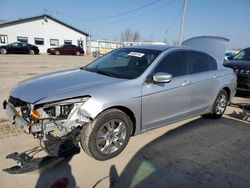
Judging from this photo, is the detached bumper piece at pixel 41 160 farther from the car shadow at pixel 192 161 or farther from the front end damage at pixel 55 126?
the car shadow at pixel 192 161

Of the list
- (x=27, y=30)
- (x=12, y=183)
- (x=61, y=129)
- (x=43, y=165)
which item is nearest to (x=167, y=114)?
(x=61, y=129)

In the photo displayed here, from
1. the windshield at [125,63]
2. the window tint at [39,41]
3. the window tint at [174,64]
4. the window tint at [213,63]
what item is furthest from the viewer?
the window tint at [39,41]

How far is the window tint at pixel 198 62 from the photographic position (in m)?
4.62

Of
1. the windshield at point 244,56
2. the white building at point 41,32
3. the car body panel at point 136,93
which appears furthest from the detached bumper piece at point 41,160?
the white building at point 41,32

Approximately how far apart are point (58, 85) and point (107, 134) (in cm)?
101

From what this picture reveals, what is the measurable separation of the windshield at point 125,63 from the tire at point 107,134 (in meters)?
0.74

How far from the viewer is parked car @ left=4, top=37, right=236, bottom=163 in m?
3.06

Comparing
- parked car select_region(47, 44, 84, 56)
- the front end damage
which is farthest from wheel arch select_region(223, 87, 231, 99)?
parked car select_region(47, 44, 84, 56)

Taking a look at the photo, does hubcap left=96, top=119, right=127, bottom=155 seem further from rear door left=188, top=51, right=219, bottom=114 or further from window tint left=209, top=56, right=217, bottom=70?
window tint left=209, top=56, right=217, bottom=70

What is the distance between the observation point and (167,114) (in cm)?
411

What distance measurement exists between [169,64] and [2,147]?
3085 mm

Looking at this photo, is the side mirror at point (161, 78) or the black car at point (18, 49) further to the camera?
the black car at point (18, 49)

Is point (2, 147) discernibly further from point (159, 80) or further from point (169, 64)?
point (169, 64)

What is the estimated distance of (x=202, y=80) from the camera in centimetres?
468
